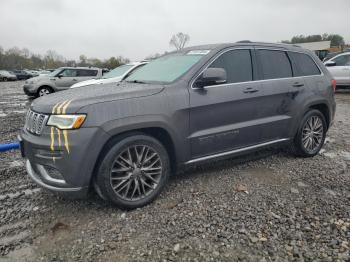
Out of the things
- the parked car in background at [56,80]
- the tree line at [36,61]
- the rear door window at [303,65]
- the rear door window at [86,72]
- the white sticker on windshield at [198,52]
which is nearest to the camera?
the white sticker on windshield at [198,52]

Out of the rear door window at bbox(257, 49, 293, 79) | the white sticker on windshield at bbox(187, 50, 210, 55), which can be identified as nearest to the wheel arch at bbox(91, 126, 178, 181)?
the white sticker on windshield at bbox(187, 50, 210, 55)

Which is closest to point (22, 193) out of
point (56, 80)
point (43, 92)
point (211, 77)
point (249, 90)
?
point (211, 77)

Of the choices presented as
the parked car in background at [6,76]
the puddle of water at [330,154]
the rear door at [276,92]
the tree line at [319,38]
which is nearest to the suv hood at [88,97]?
the rear door at [276,92]

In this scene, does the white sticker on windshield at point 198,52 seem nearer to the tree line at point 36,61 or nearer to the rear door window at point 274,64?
the rear door window at point 274,64

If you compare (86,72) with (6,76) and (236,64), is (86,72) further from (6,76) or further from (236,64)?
(6,76)

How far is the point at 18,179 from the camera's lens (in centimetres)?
393

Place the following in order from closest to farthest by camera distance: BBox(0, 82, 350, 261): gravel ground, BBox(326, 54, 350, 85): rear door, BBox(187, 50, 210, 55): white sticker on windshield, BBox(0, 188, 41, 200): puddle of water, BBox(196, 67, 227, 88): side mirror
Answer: BBox(0, 82, 350, 261): gravel ground < BBox(196, 67, 227, 88): side mirror < BBox(0, 188, 41, 200): puddle of water < BBox(187, 50, 210, 55): white sticker on windshield < BBox(326, 54, 350, 85): rear door

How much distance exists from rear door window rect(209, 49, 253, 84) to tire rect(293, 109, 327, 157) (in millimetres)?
1297

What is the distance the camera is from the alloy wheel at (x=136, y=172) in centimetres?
299

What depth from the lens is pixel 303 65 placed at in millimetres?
4531

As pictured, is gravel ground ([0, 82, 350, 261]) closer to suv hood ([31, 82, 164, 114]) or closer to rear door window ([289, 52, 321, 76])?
suv hood ([31, 82, 164, 114])

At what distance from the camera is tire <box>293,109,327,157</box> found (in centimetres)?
446

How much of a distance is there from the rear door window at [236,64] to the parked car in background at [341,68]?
954 centimetres

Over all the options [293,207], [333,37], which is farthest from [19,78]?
[333,37]
